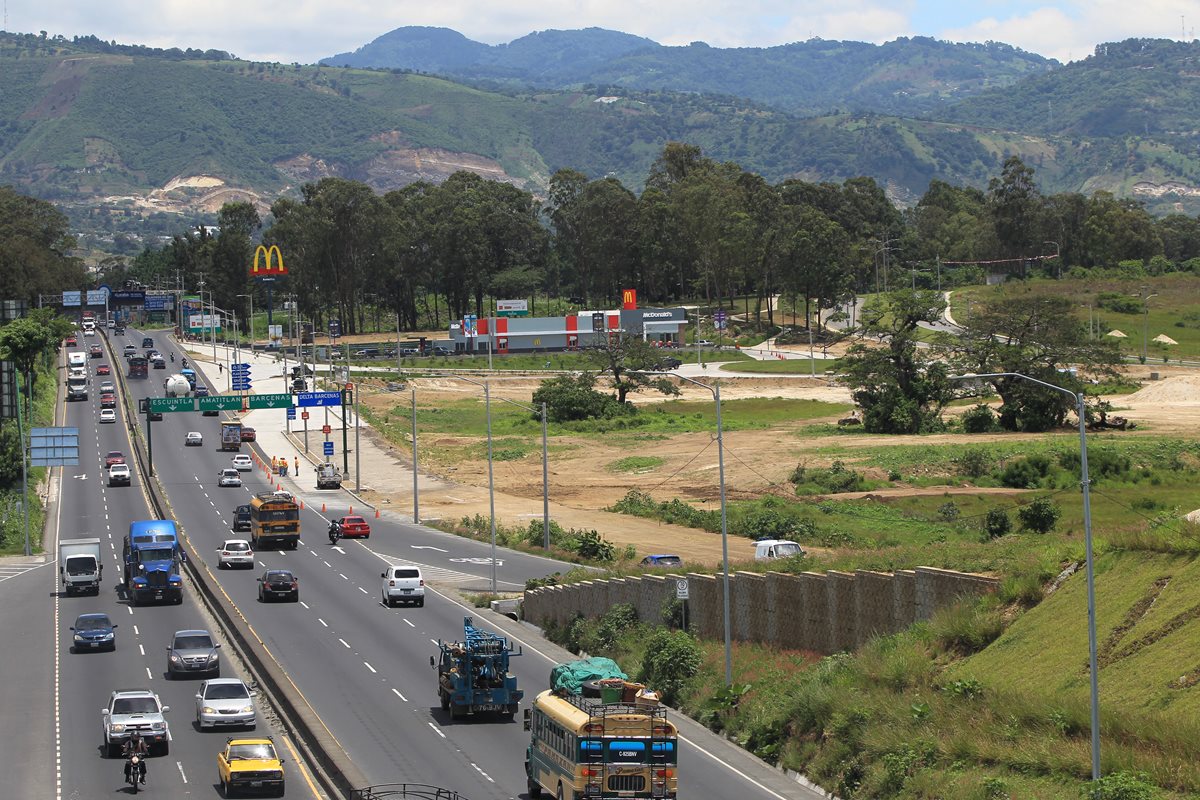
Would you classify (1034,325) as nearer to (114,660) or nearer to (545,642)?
(545,642)

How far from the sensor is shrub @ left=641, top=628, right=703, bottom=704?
43156mm

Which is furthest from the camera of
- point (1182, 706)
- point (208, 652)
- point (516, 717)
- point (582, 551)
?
point (582, 551)

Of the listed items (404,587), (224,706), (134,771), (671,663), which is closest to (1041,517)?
(671,663)

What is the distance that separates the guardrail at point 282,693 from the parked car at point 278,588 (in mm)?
1536

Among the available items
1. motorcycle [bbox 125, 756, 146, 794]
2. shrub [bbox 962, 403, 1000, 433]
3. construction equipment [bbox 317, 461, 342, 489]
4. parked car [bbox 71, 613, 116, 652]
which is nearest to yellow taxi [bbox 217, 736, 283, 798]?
motorcycle [bbox 125, 756, 146, 794]

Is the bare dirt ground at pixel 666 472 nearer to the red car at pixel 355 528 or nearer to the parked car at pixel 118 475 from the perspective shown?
the red car at pixel 355 528

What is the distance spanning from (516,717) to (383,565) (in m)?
31.8

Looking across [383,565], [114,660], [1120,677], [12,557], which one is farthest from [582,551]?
[1120,677]

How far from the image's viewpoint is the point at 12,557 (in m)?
80.9

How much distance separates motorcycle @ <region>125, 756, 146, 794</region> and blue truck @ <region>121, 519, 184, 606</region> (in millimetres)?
27689

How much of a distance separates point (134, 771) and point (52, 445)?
58.1 metres

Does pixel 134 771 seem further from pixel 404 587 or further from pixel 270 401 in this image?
pixel 270 401

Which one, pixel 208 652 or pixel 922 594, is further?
pixel 208 652

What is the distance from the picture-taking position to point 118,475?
10638 cm
